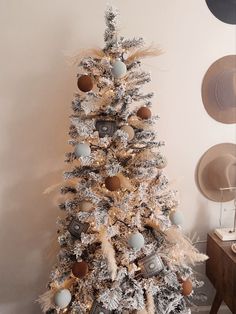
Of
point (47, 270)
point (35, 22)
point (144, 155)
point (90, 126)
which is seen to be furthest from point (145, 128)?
point (47, 270)

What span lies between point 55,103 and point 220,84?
2.98ft

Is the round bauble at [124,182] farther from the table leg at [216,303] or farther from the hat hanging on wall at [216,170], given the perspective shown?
the table leg at [216,303]

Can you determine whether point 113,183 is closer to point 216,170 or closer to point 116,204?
point 116,204

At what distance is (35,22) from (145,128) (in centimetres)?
80

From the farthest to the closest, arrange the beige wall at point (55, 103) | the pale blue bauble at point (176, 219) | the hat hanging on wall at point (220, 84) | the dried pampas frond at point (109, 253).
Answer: the hat hanging on wall at point (220, 84) → the beige wall at point (55, 103) → the pale blue bauble at point (176, 219) → the dried pampas frond at point (109, 253)

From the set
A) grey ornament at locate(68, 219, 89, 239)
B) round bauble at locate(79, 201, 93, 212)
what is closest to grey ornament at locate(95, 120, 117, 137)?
round bauble at locate(79, 201, 93, 212)

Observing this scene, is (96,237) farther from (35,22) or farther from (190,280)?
(35,22)

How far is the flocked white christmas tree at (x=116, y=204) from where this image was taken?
3.94ft

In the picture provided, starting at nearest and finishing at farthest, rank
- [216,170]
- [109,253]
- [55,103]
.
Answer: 1. [109,253]
2. [55,103]
3. [216,170]

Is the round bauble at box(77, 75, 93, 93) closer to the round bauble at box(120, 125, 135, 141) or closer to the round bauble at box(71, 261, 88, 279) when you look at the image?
the round bauble at box(120, 125, 135, 141)

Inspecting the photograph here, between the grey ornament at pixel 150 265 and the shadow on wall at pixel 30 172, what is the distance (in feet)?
2.17

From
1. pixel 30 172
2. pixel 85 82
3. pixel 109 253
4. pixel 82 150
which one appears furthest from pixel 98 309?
pixel 85 82

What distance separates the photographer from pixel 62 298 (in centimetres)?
122

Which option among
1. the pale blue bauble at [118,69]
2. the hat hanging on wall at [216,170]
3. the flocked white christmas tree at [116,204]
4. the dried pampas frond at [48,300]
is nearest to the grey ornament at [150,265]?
the flocked white christmas tree at [116,204]
